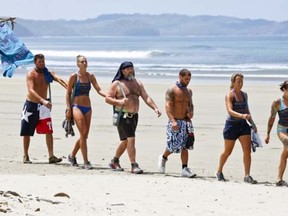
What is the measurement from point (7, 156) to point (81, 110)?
5.99ft

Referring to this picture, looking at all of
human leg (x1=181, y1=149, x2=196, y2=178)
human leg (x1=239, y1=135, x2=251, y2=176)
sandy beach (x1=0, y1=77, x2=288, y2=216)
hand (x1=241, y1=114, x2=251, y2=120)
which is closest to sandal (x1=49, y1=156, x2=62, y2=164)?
sandy beach (x1=0, y1=77, x2=288, y2=216)

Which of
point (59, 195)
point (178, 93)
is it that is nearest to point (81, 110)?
point (178, 93)

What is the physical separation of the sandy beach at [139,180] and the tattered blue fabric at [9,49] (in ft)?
4.24

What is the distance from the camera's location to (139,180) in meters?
9.87

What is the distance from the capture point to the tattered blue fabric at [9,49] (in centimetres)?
1120

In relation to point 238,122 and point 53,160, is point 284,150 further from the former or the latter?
point 53,160

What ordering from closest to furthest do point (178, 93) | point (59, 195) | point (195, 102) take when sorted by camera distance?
1. point (59, 195)
2. point (178, 93)
3. point (195, 102)

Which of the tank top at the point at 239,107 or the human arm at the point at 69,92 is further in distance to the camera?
the human arm at the point at 69,92

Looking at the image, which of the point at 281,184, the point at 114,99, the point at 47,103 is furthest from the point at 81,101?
the point at 281,184

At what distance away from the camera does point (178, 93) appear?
35.1 feet

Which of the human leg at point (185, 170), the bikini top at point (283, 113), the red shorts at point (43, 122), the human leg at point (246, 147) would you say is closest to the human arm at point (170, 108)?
the human leg at point (185, 170)

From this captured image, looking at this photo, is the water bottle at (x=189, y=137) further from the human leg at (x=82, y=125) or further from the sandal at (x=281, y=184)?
the human leg at (x=82, y=125)

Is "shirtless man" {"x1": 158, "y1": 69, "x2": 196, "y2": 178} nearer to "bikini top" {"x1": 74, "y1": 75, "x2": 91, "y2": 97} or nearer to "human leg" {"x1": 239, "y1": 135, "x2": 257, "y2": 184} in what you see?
"human leg" {"x1": 239, "y1": 135, "x2": 257, "y2": 184}

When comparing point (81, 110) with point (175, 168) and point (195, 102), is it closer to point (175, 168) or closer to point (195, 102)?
point (175, 168)
